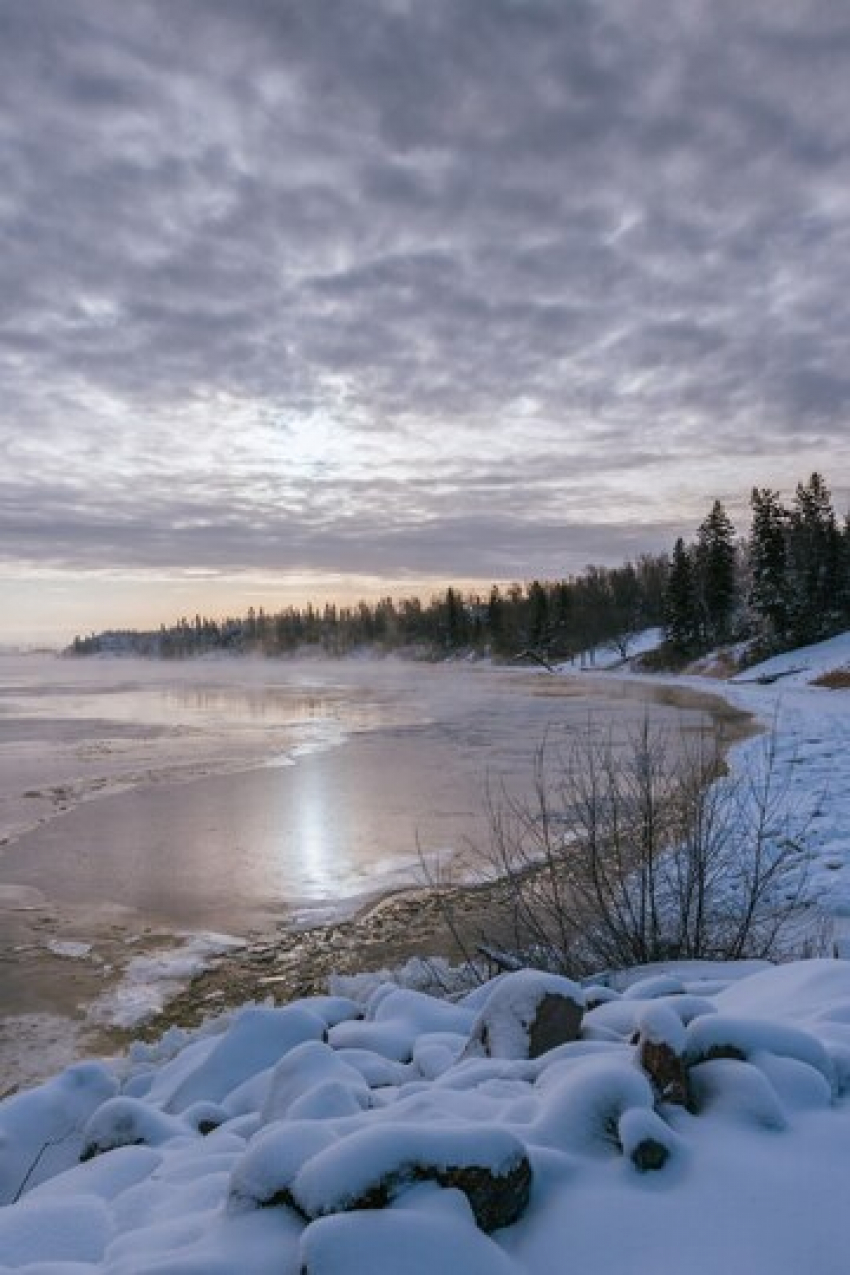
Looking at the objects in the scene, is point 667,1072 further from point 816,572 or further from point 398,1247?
point 816,572

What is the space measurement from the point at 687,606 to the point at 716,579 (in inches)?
119

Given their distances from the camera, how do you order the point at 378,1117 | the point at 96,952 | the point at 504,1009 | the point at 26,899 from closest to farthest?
1. the point at 378,1117
2. the point at 504,1009
3. the point at 96,952
4. the point at 26,899

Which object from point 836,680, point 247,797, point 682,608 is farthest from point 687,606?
point 247,797

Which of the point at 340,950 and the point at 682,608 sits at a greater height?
the point at 682,608

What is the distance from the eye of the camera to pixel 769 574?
55.0 metres

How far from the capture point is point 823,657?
4822 cm

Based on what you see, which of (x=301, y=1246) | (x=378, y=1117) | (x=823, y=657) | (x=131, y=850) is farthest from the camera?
(x=823, y=657)

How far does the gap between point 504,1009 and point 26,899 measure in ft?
27.3

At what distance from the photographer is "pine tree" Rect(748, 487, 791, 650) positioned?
2133 inches

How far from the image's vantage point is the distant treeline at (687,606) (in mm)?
55625

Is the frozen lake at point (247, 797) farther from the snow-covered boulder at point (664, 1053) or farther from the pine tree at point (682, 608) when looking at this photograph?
the pine tree at point (682, 608)

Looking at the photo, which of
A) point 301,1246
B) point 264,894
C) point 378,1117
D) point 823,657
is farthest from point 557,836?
point 823,657

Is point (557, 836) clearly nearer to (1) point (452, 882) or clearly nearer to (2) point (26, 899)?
(1) point (452, 882)

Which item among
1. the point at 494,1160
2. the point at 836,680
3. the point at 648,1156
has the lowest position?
the point at 836,680
